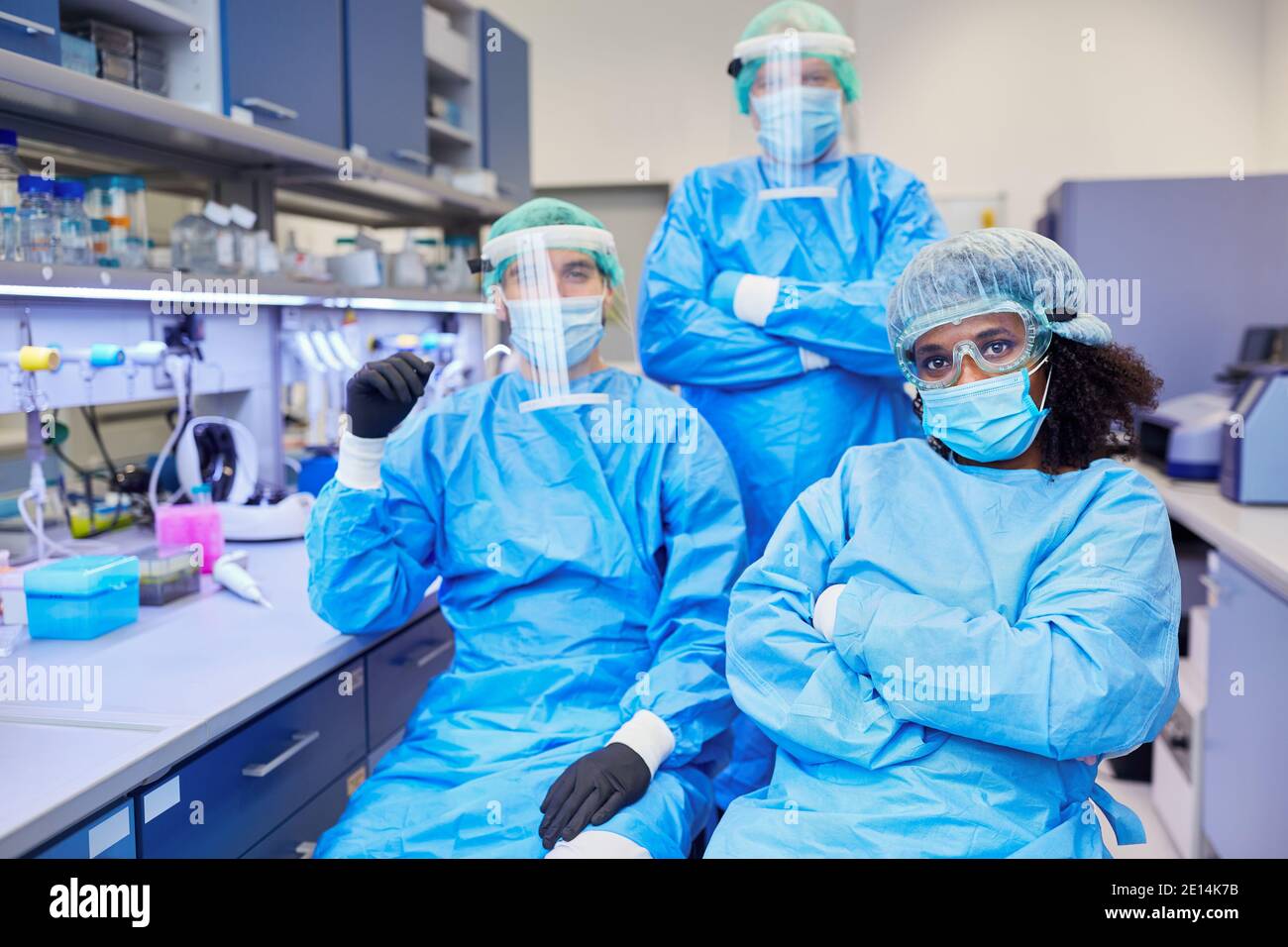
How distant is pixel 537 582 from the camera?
157 cm

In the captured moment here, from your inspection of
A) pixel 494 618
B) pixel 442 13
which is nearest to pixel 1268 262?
pixel 442 13

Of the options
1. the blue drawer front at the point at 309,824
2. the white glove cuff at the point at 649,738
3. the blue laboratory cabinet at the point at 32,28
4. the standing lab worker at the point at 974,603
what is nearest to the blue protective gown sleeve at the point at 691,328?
the standing lab worker at the point at 974,603

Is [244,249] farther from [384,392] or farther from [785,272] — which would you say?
[785,272]

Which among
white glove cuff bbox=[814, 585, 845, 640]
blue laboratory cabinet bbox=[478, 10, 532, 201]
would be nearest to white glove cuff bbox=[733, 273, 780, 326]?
white glove cuff bbox=[814, 585, 845, 640]

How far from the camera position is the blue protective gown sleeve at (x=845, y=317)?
1757mm

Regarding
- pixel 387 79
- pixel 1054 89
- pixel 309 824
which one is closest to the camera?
pixel 309 824

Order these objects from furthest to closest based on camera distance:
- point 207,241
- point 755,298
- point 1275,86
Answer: point 1275,86, point 207,241, point 755,298

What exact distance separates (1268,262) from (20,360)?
11.9ft

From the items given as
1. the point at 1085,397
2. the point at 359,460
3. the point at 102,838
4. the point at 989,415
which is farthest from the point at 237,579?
the point at 1085,397

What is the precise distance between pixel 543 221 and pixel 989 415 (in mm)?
781

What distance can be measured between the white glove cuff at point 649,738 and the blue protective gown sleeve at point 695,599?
0.02 m

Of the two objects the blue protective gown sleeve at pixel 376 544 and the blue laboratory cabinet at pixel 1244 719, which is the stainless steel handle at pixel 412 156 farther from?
the blue laboratory cabinet at pixel 1244 719

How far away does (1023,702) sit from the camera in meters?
1.09

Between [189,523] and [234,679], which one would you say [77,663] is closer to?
[234,679]
